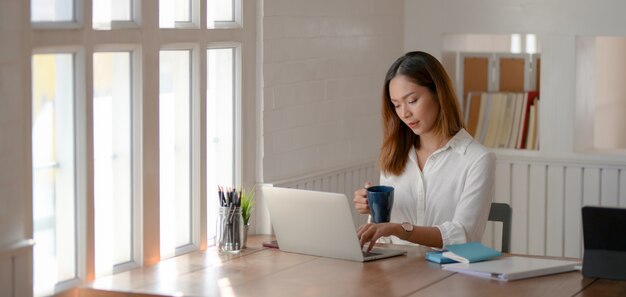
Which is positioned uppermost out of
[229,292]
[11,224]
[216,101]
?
[216,101]

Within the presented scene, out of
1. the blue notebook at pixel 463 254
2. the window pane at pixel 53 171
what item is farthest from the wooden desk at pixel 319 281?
the window pane at pixel 53 171

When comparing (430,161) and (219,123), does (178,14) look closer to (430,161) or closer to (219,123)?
(219,123)

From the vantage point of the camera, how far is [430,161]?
3.99 meters

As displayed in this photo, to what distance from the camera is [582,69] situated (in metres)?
5.46

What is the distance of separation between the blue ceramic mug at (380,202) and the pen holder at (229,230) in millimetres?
583

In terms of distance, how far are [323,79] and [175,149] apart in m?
1.08

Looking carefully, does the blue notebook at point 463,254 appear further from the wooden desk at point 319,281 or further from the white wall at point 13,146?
the white wall at point 13,146

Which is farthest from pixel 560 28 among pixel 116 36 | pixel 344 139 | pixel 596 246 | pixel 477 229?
pixel 116 36

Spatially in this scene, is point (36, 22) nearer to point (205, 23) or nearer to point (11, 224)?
point (11, 224)

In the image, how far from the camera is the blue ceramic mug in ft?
11.7

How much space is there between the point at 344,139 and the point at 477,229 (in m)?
1.46

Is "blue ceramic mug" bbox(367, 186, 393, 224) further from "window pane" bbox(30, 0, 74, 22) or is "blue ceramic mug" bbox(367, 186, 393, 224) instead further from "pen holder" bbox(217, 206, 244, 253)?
"window pane" bbox(30, 0, 74, 22)

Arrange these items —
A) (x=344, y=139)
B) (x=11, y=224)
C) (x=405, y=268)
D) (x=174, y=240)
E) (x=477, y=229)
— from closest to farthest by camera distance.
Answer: (x=11, y=224) → (x=405, y=268) → (x=477, y=229) → (x=174, y=240) → (x=344, y=139)

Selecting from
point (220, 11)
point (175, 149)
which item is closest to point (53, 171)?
point (175, 149)
